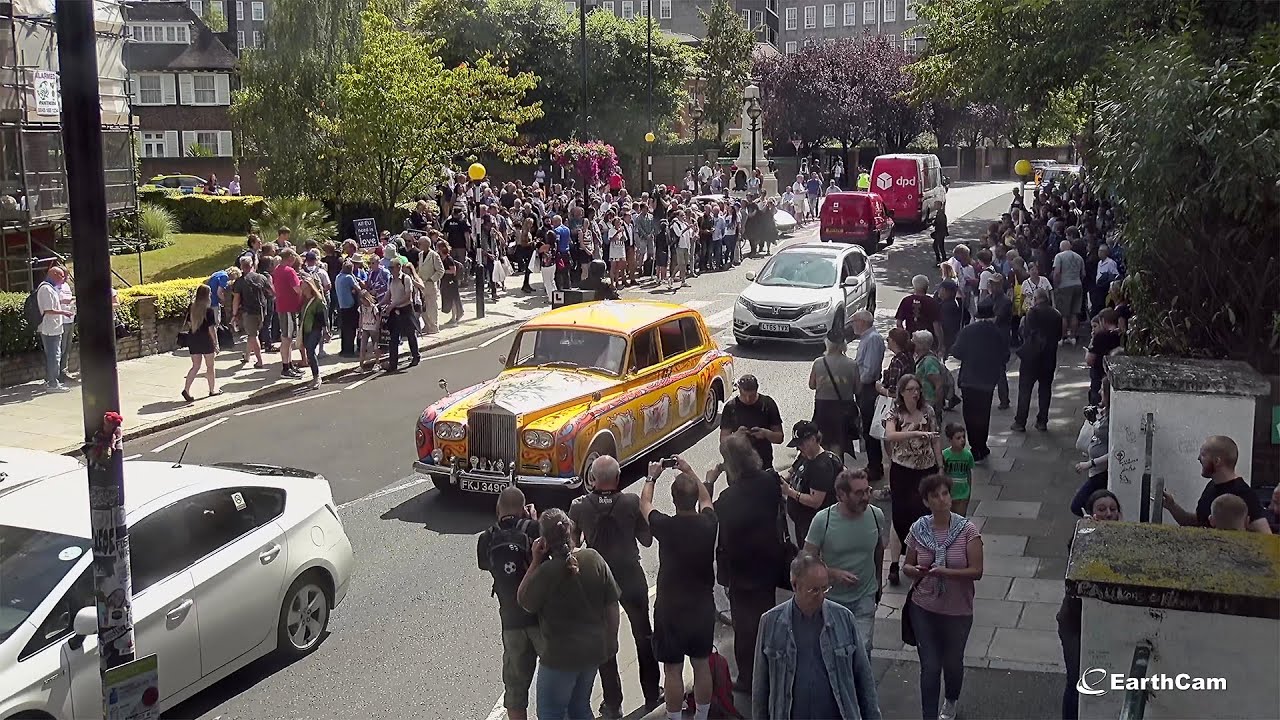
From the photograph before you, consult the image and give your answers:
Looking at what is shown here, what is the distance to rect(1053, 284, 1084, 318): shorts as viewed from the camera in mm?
20547

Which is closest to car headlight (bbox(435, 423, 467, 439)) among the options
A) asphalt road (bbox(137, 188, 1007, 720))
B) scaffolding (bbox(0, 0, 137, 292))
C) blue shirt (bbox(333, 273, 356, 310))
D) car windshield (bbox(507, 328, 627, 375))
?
asphalt road (bbox(137, 188, 1007, 720))

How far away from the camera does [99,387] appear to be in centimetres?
685

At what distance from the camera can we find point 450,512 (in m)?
12.6

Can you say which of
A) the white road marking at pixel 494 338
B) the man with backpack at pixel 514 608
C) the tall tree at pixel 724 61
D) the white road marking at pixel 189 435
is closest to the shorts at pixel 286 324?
the white road marking at pixel 189 435

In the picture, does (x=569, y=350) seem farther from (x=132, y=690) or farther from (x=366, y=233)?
(x=366, y=233)

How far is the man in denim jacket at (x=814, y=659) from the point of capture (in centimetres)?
599

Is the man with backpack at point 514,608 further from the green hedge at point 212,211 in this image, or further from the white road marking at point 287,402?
the green hedge at point 212,211

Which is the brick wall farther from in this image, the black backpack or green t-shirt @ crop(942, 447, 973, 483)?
green t-shirt @ crop(942, 447, 973, 483)

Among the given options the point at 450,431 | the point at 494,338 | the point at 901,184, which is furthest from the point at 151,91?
the point at 450,431

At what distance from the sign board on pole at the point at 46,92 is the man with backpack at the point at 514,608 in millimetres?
20515

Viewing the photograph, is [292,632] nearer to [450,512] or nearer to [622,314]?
[450,512]

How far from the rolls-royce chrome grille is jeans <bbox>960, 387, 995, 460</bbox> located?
4.84m

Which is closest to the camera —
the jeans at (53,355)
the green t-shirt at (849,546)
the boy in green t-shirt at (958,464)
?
the green t-shirt at (849,546)

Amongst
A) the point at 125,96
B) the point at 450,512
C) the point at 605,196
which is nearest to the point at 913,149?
the point at 605,196
